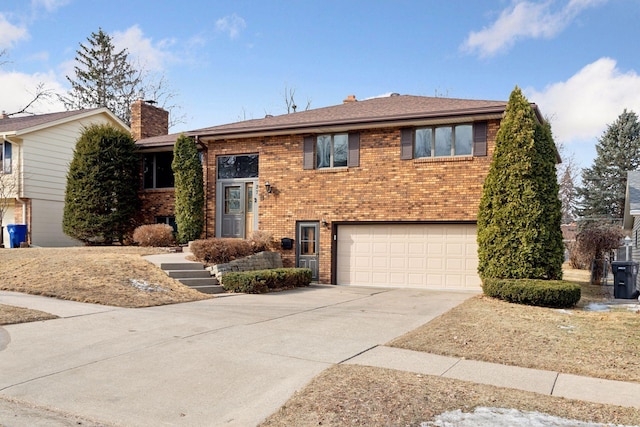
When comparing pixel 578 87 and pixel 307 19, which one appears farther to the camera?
pixel 578 87

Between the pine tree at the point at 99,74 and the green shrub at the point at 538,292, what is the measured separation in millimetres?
38805

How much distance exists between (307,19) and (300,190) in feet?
20.4

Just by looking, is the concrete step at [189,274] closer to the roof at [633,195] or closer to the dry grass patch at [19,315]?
the dry grass patch at [19,315]

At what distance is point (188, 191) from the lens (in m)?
17.5

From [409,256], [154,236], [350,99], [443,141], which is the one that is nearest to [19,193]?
[154,236]

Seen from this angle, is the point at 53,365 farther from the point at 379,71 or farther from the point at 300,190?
the point at 379,71

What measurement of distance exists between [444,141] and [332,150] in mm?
3464

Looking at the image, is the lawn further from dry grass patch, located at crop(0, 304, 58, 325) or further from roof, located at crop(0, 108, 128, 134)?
roof, located at crop(0, 108, 128, 134)

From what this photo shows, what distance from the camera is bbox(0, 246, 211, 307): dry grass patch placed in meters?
10.6

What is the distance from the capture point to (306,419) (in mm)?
4398

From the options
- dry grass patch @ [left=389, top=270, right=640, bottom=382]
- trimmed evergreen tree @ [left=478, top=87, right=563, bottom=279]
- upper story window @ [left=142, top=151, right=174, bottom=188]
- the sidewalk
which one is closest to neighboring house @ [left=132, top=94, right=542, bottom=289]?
trimmed evergreen tree @ [left=478, top=87, right=563, bottom=279]

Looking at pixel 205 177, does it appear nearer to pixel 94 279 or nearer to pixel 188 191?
pixel 188 191

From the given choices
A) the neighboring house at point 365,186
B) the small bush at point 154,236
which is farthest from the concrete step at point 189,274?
the small bush at point 154,236

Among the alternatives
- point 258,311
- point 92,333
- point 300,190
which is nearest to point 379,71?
point 300,190
